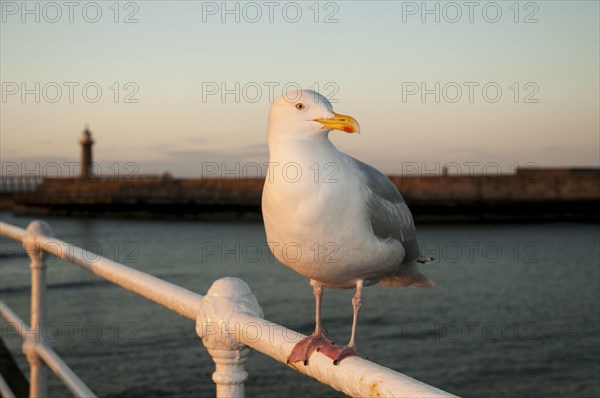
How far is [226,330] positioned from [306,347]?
0.31m

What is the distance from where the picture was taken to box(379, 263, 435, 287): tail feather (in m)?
2.32

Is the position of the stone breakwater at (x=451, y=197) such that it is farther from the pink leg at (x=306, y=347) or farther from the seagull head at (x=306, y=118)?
the pink leg at (x=306, y=347)

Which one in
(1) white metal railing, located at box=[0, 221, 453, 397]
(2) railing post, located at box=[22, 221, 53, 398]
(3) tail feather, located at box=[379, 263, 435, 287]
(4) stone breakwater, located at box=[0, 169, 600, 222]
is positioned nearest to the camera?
(1) white metal railing, located at box=[0, 221, 453, 397]

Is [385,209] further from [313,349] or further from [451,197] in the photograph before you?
[451,197]

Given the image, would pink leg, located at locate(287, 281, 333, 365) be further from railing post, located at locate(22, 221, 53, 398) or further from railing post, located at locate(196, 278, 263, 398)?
railing post, located at locate(22, 221, 53, 398)

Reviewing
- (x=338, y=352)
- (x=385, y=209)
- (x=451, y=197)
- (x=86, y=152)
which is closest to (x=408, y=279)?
(x=385, y=209)

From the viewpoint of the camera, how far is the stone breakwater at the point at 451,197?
43438 mm

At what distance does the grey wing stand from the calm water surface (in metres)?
3.89

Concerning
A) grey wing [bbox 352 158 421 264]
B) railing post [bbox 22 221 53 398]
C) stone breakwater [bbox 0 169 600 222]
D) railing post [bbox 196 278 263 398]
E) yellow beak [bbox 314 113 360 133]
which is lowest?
stone breakwater [bbox 0 169 600 222]

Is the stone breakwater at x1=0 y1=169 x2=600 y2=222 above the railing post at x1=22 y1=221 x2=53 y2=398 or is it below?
below

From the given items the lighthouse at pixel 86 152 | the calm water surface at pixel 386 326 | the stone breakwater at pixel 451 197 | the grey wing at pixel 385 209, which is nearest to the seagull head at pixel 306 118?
the grey wing at pixel 385 209

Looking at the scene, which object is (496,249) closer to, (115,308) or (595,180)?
(595,180)

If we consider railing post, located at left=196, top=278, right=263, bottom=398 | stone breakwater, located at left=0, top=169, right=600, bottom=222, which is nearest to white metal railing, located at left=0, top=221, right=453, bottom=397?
railing post, located at left=196, top=278, right=263, bottom=398

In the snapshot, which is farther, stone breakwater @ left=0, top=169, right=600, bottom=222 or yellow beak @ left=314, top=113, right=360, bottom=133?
stone breakwater @ left=0, top=169, right=600, bottom=222
